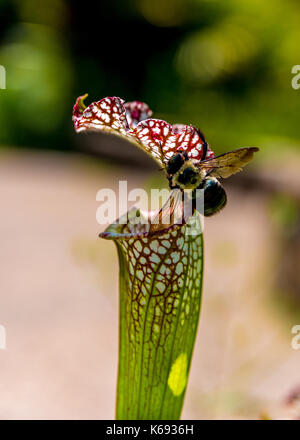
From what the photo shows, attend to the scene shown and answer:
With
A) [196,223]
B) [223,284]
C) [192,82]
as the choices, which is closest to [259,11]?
[192,82]

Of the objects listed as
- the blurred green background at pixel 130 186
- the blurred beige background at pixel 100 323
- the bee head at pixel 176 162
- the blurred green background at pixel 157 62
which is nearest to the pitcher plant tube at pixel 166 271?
the bee head at pixel 176 162

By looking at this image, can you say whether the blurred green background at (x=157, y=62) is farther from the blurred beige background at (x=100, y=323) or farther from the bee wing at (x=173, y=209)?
the bee wing at (x=173, y=209)

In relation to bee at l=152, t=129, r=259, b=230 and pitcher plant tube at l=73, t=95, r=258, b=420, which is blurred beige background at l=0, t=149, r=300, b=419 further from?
bee at l=152, t=129, r=259, b=230

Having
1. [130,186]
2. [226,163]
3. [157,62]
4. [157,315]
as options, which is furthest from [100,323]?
[157,62]

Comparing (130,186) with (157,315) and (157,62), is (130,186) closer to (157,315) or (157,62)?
(157,62)

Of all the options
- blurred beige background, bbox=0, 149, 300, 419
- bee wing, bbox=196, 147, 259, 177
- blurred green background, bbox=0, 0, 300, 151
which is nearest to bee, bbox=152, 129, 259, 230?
bee wing, bbox=196, 147, 259, 177

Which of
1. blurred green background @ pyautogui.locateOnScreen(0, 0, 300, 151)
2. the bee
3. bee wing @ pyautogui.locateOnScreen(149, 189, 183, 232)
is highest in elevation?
blurred green background @ pyautogui.locateOnScreen(0, 0, 300, 151)
